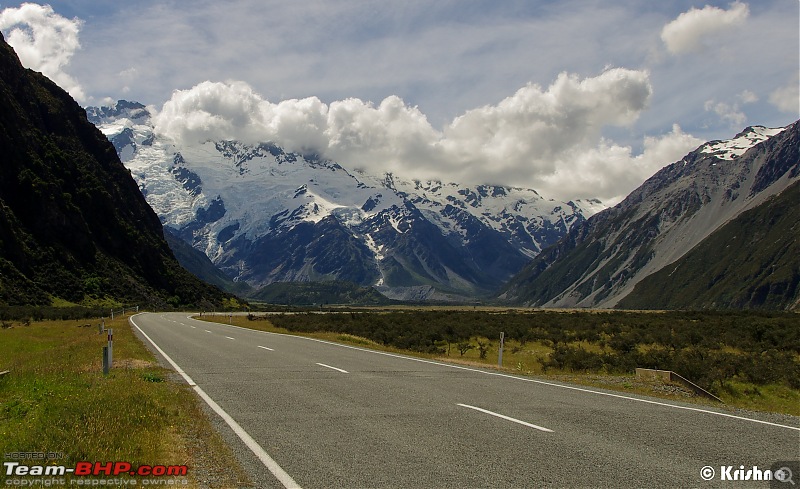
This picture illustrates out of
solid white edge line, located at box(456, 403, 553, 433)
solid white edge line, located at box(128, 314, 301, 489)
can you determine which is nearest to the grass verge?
solid white edge line, located at box(128, 314, 301, 489)

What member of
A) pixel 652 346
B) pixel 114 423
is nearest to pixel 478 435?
pixel 114 423

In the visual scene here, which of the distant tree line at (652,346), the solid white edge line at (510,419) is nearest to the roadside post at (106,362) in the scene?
the solid white edge line at (510,419)

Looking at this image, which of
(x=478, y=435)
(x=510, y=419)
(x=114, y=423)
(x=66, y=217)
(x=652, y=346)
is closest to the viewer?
(x=114, y=423)

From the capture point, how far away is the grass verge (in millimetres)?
7430

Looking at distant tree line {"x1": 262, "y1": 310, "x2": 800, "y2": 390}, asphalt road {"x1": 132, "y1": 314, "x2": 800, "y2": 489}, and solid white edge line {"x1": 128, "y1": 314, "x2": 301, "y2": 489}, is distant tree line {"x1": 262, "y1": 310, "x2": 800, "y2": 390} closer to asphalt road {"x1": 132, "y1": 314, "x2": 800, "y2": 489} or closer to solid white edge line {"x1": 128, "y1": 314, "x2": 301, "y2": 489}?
asphalt road {"x1": 132, "y1": 314, "x2": 800, "y2": 489}

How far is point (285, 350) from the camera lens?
2653 cm

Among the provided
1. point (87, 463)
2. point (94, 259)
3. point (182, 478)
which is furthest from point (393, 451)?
point (94, 259)

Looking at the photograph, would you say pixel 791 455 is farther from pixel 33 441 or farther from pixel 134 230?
pixel 134 230

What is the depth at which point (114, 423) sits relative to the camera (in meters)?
9.04

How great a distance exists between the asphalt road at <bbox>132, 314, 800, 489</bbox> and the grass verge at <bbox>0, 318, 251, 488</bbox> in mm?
480

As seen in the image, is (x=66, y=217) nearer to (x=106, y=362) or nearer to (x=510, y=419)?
(x=106, y=362)

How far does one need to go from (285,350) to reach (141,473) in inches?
780

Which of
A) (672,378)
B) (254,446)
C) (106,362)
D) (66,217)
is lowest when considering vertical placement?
(672,378)

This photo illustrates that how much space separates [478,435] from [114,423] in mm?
5743
